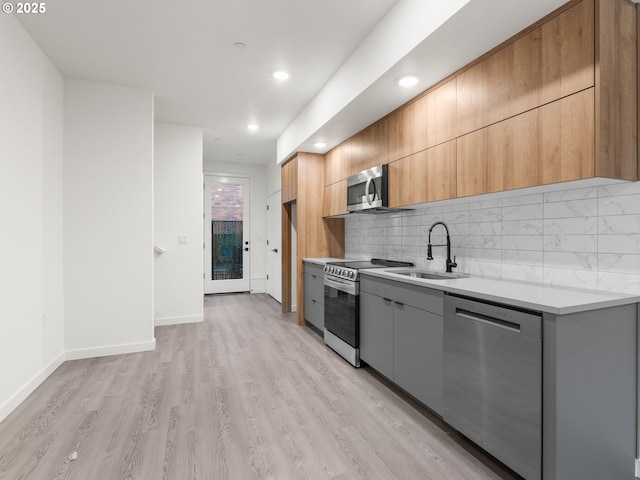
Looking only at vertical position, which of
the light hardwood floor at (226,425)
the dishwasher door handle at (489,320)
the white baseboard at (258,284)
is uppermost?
the dishwasher door handle at (489,320)

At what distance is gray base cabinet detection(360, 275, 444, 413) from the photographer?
7.02 feet

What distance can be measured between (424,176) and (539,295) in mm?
1284

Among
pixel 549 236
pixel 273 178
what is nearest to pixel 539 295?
pixel 549 236

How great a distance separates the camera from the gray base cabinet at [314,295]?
156 inches

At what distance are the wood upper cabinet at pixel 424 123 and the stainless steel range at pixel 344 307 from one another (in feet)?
3.63

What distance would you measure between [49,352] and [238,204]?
14.6 feet

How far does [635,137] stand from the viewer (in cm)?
172

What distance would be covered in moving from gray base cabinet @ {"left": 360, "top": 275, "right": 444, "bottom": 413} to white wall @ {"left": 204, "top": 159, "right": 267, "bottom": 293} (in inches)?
174

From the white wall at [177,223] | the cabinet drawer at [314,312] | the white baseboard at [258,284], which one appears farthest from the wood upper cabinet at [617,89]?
the white baseboard at [258,284]

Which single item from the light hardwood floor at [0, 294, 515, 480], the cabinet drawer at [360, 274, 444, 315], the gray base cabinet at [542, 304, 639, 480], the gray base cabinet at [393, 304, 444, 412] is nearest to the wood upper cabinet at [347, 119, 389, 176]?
the cabinet drawer at [360, 274, 444, 315]

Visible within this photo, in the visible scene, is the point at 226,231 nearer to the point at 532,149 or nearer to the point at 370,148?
the point at 370,148

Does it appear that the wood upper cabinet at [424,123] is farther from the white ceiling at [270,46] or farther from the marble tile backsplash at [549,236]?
the marble tile backsplash at [549,236]

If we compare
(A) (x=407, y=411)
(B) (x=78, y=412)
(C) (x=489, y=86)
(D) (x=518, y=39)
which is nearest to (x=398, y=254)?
(A) (x=407, y=411)

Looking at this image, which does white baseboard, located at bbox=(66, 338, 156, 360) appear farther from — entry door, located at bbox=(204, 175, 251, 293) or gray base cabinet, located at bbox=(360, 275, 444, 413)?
entry door, located at bbox=(204, 175, 251, 293)
